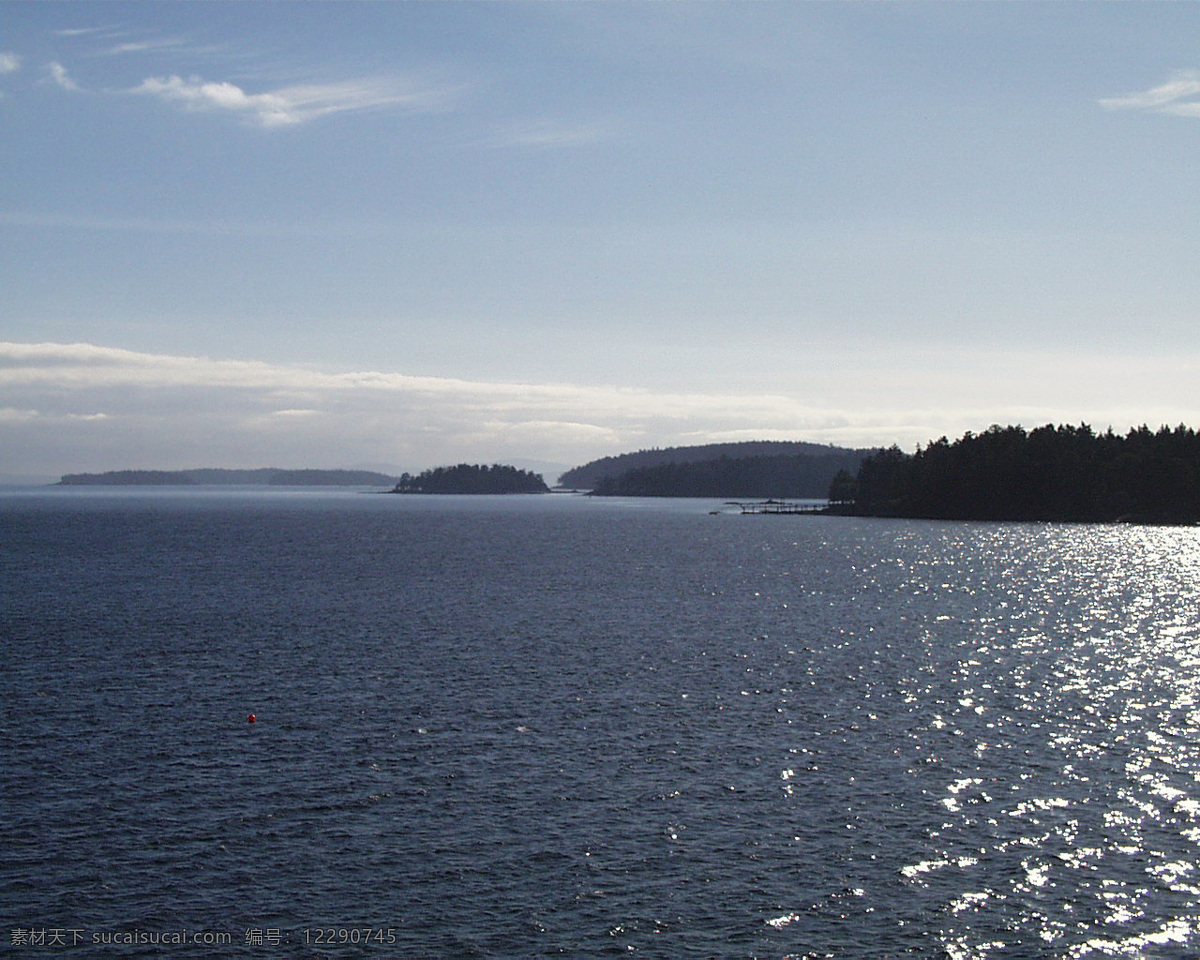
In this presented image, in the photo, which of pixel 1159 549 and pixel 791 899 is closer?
pixel 791 899

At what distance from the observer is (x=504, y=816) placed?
38.4 meters

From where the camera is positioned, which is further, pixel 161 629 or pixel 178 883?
pixel 161 629

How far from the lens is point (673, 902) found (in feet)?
102

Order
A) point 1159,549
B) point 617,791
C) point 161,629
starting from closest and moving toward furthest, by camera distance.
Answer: point 617,791 → point 161,629 → point 1159,549

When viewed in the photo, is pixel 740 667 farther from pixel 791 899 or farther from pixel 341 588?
pixel 341 588

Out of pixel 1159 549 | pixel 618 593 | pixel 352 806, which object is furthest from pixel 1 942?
pixel 1159 549

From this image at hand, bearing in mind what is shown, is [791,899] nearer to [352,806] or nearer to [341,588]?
[352,806]

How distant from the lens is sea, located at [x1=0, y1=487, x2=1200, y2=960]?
29797mm

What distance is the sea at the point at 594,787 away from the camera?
2980 centimetres

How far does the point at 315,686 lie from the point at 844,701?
3118 cm

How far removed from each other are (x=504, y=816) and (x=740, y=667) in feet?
107

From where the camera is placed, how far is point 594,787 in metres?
41.8

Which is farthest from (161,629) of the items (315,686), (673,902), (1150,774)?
(1150,774)

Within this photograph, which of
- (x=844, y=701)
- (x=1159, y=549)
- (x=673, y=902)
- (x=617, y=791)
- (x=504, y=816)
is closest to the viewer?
(x=673, y=902)
